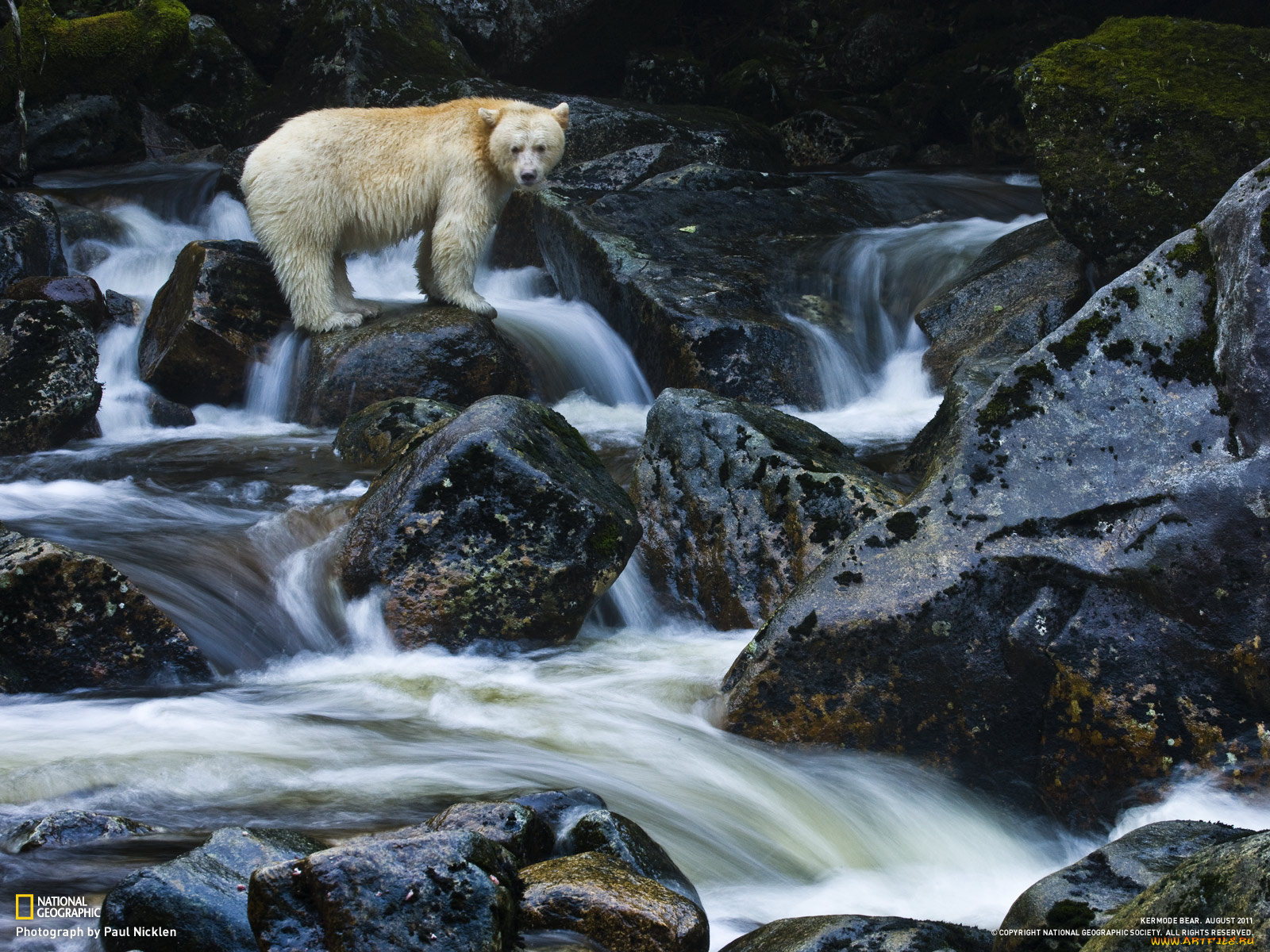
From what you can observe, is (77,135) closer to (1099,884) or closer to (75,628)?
(75,628)

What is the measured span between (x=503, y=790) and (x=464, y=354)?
17.1ft

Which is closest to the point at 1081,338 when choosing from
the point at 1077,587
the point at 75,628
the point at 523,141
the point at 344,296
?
the point at 1077,587

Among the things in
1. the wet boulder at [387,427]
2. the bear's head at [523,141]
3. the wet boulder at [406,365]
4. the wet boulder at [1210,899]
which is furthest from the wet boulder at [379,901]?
the bear's head at [523,141]

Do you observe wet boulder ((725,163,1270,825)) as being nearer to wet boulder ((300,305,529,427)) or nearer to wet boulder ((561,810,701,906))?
wet boulder ((561,810,701,906))

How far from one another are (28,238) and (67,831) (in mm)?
8524

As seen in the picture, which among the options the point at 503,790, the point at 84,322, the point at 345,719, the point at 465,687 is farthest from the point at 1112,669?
the point at 84,322

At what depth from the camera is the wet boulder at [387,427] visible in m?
6.82

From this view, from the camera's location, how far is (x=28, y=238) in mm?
9633

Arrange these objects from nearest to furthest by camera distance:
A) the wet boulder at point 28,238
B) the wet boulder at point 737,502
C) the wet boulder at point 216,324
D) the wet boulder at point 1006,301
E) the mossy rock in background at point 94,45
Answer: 1. the wet boulder at point 737,502
2. the wet boulder at point 1006,301
3. the wet boulder at point 216,324
4. the wet boulder at point 28,238
5. the mossy rock in background at point 94,45

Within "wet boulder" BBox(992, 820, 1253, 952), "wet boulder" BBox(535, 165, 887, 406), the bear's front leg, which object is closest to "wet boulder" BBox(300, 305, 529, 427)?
the bear's front leg

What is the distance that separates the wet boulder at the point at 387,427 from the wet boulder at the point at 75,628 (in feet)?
8.05

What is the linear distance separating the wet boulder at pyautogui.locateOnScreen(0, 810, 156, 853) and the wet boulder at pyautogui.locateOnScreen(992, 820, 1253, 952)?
242 cm

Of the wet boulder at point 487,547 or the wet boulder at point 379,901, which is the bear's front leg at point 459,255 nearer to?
the wet boulder at point 487,547

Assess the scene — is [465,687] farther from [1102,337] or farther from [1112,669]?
[1102,337]
